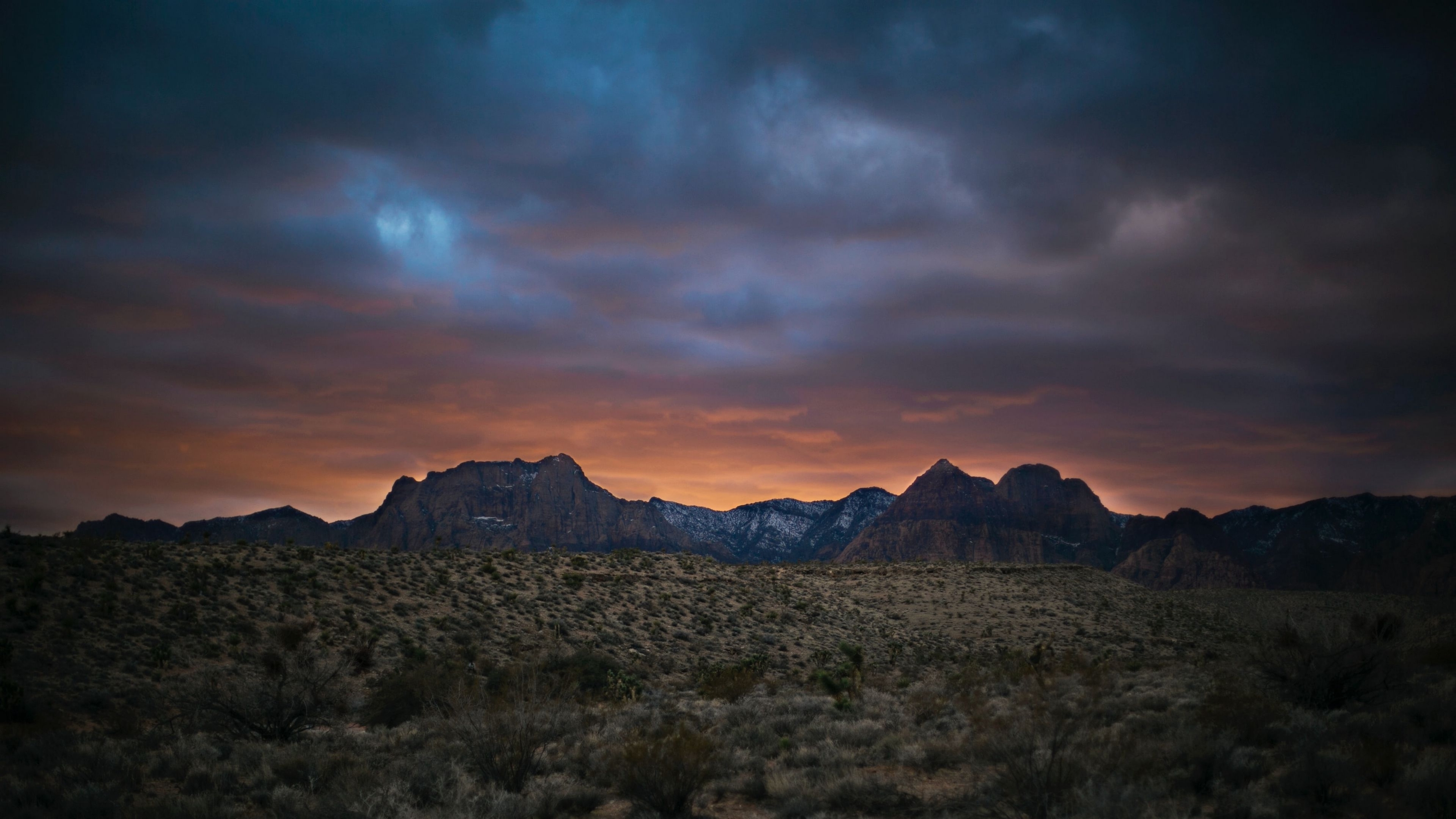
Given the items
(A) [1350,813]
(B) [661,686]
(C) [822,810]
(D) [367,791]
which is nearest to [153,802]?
(D) [367,791]

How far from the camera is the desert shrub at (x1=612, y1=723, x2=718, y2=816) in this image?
11.2 metres

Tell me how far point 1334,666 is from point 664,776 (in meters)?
14.9

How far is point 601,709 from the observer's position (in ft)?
71.9

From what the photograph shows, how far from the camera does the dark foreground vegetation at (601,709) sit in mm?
10414

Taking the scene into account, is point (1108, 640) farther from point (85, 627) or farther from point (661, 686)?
point (85, 627)

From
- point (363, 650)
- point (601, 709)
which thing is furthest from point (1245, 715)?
point (363, 650)

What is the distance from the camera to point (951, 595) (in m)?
68.0

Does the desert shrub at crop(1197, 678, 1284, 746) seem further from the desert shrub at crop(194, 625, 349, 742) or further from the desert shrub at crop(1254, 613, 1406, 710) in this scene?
the desert shrub at crop(194, 625, 349, 742)

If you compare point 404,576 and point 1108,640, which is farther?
point 1108,640

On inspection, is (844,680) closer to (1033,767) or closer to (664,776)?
(664,776)

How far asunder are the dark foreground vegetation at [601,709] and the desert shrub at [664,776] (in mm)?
39

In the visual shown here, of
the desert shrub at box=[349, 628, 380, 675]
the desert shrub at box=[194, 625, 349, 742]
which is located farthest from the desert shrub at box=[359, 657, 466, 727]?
the desert shrub at box=[349, 628, 380, 675]

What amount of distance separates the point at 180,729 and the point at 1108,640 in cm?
5475

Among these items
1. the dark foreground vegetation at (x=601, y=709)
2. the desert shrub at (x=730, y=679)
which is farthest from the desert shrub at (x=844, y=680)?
the desert shrub at (x=730, y=679)
